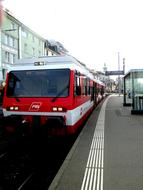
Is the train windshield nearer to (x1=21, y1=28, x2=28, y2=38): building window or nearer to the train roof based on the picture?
the train roof

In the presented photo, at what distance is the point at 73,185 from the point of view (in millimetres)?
4344

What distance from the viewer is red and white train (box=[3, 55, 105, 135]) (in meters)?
7.81

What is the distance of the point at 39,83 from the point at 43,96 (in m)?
0.47

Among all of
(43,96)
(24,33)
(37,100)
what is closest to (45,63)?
(43,96)

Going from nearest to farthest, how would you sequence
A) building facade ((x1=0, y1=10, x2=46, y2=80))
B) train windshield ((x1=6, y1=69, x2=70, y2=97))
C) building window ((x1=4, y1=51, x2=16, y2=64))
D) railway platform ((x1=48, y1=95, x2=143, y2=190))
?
railway platform ((x1=48, y1=95, x2=143, y2=190)) < train windshield ((x1=6, y1=69, x2=70, y2=97)) < building facade ((x1=0, y1=10, x2=46, y2=80)) < building window ((x1=4, y1=51, x2=16, y2=64))

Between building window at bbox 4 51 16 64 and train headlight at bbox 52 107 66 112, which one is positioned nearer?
train headlight at bbox 52 107 66 112

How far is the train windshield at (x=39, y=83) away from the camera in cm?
816

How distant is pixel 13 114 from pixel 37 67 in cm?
165

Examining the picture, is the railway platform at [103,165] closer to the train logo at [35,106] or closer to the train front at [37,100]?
the train front at [37,100]

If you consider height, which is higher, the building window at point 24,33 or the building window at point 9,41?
the building window at point 24,33

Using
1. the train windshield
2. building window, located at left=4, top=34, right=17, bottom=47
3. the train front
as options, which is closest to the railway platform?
the train front

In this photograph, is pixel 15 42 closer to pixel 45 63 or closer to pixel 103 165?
pixel 45 63

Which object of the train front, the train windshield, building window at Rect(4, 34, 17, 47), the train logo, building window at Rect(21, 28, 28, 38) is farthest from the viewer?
building window at Rect(21, 28, 28, 38)

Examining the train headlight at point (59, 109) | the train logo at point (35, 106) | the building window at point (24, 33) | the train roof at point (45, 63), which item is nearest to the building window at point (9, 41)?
the building window at point (24, 33)
